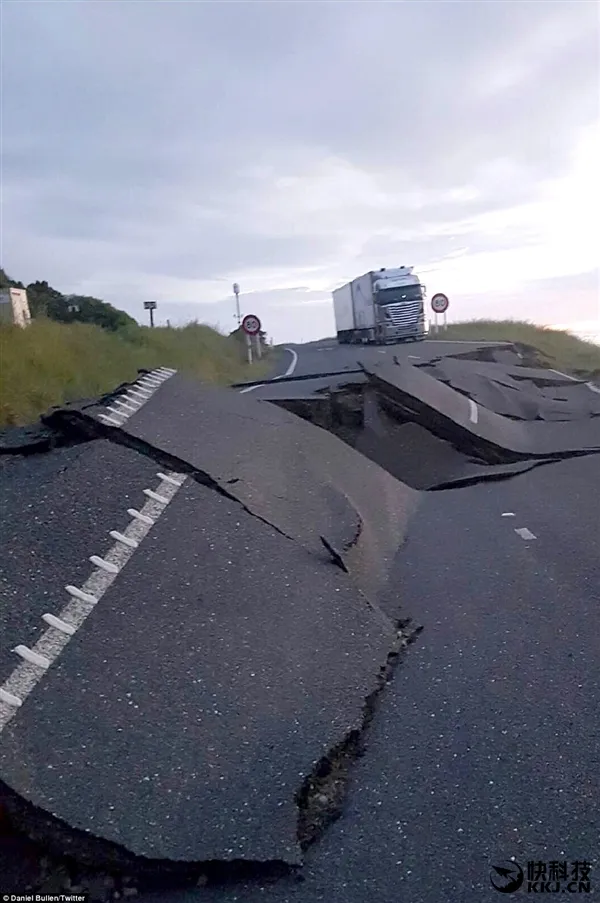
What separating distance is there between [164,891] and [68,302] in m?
32.7

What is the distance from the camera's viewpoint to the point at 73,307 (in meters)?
32.3

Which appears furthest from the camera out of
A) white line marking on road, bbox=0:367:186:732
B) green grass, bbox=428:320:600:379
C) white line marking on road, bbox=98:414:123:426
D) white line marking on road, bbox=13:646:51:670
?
green grass, bbox=428:320:600:379

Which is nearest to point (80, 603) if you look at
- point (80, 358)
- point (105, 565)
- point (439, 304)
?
point (105, 565)

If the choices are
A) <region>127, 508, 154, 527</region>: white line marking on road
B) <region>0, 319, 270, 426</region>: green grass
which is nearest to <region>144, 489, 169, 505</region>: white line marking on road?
<region>127, 508, 154, 527</region>: white line marking on road

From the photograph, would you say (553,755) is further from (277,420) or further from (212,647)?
(277,420)

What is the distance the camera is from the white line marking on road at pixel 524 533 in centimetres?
701

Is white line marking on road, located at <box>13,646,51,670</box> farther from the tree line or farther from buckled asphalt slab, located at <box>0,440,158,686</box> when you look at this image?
the tree line

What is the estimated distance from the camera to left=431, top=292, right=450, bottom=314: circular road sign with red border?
4097cm

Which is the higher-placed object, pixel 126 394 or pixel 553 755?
pixel 126 394

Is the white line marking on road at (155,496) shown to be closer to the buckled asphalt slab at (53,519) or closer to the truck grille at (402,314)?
the buckled asphalt slab at (53,519)

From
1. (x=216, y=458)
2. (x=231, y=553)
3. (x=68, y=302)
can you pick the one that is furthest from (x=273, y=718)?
(x=68, y=302)

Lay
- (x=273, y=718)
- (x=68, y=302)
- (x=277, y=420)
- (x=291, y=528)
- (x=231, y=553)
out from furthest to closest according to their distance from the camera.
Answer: (x=68, y=302)
(x=277, y=420)
(x=291, y=528)
(x=231, y=553)
(x=273, y=718)

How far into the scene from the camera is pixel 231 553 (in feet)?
17.8

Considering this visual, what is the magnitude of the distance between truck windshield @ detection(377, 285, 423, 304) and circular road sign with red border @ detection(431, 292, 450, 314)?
2.47 metres
